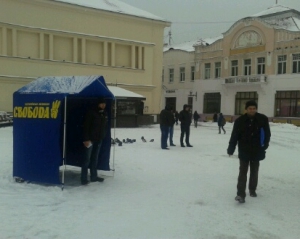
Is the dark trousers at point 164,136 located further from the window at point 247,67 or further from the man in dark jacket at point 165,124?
the window at point 247,67

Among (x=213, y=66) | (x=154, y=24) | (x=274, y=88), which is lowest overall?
(x=274, y=88)

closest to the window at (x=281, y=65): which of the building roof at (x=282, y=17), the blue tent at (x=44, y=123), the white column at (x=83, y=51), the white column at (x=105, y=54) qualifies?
the building roof at (x=282, y=17)

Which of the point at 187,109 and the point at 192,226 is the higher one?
the point at 187,109

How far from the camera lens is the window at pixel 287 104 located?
33.0 metres

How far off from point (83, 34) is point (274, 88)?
1954 cm

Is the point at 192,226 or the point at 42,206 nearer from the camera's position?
the point at 192,226

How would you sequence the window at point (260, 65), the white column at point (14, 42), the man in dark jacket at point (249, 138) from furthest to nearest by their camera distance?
the window at point (260, 65) < the white column at point (14, 42) < the man in dark jacket at point (249, 138)

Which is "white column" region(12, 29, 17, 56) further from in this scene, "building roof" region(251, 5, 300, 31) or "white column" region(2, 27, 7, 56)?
"building roof" region(251, 5, 300, 31)

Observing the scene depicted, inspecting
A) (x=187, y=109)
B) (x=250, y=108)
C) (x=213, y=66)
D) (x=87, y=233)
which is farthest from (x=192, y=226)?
(x=213, y=66)

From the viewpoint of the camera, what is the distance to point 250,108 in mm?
6070

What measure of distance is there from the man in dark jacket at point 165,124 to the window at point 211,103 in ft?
89.7

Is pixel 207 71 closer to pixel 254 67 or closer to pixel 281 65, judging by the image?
pixel 254 67

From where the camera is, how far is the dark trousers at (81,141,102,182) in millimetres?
7082

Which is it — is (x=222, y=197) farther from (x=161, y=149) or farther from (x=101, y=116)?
(x=161, y=149)
